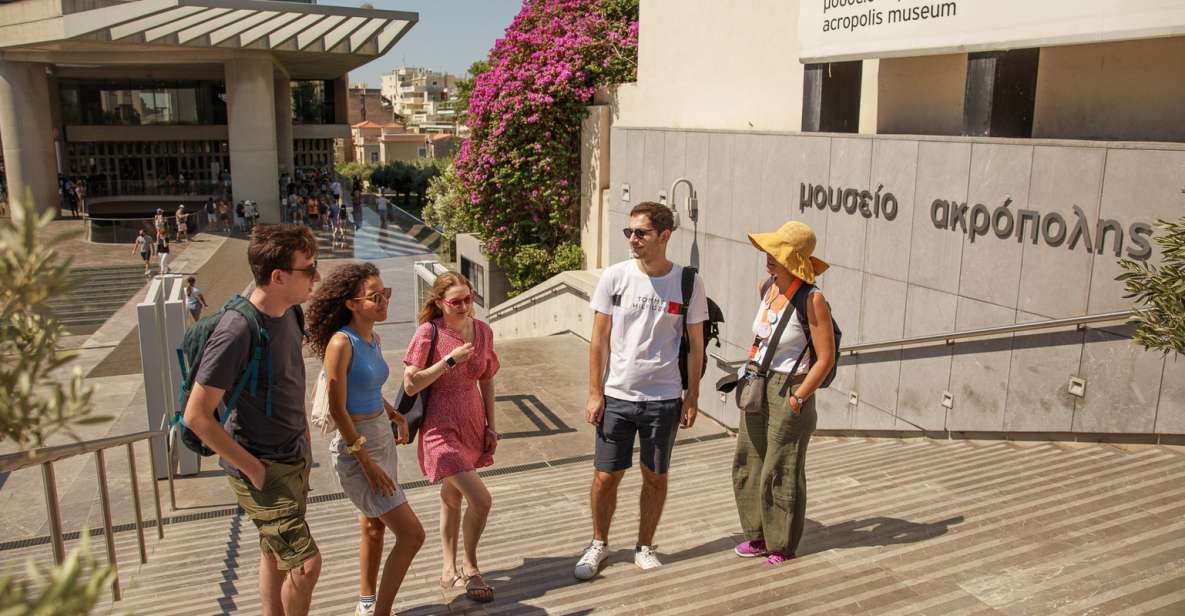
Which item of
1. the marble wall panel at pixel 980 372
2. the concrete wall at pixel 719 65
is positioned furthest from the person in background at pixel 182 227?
the marble wall panel at pixel 980 372

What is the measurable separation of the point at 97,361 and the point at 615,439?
16.9 m

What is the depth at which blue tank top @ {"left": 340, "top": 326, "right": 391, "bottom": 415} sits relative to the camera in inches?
153

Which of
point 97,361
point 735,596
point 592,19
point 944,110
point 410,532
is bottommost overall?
Answer: point 97,361

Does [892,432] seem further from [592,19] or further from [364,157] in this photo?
[364,157]

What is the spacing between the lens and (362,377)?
389 centimetres

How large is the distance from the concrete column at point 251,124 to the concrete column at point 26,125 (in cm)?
775

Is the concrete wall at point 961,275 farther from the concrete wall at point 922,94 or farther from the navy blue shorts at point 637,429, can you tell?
the navy blue shorts at point 637,429

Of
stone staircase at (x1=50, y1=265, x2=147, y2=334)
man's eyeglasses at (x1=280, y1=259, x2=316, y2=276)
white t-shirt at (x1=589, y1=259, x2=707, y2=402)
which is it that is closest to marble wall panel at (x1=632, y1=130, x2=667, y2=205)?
white t-shirt at (x1=589, y1=259, x2=707, y2=402)

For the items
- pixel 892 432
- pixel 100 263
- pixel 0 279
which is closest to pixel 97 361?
pixel 100 263

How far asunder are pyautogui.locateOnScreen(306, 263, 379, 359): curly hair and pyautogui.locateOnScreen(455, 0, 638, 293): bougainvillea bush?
1428 cm

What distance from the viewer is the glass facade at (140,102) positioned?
43688 millimetres

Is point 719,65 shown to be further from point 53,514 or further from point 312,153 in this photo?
point 312,153

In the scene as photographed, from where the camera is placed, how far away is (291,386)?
353cm

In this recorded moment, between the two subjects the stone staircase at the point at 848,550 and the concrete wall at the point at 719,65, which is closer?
the stone staircase at the point at 848,550
